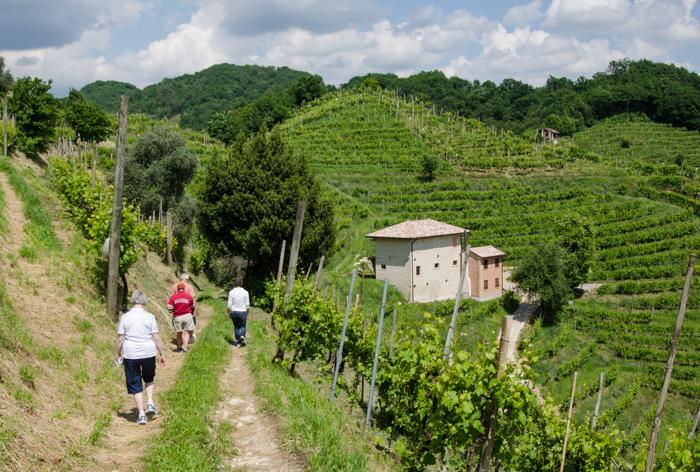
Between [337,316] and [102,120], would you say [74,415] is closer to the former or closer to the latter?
[337,316]

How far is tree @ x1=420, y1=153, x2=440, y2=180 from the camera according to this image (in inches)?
1567

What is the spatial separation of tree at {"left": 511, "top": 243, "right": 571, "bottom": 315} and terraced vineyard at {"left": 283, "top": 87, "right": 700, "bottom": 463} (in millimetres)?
1341

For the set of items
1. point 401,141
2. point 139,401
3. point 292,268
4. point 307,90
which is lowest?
point 139,401

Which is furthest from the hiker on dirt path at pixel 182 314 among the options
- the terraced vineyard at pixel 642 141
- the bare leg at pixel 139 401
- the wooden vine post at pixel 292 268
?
the terraced vineyard at pixel 642 141

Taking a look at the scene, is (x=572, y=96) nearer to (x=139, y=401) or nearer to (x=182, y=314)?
(x=182, y=314)

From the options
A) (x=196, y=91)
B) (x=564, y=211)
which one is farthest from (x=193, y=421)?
(x=196, y=91)

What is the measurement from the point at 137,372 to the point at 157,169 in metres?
22.7

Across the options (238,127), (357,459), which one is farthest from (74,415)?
(238,127)

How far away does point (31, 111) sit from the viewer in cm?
2406

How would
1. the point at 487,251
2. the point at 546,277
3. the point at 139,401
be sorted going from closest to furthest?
the point at 139,401 → the point at 546,277 → the point at 487,251

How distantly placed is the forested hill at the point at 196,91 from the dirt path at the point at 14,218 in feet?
272

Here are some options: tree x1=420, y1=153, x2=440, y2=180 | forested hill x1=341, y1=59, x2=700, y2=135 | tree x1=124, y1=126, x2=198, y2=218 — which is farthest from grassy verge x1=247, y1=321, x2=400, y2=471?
forested hill x1=341, y1=59, x2=700, y2=135

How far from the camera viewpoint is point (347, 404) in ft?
26.7

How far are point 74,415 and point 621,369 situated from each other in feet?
83.1
